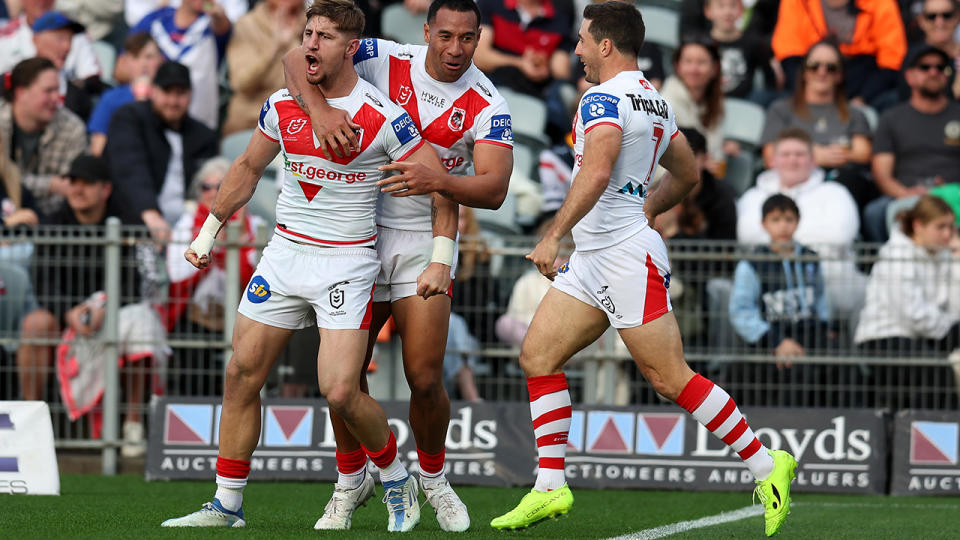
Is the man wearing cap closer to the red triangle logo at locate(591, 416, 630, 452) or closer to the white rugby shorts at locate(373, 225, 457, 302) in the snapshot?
the red triangle logo at locate(591, 416, 630, 452)

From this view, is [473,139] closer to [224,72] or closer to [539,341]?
[539,341]

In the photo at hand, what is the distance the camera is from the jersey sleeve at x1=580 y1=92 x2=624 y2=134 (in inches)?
263

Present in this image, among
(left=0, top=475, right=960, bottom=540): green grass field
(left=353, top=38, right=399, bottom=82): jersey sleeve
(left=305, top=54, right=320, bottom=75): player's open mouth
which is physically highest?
(left=353, top=38, right=399, bottom=82): jersey sleeve

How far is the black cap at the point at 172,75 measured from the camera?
39.9 ft

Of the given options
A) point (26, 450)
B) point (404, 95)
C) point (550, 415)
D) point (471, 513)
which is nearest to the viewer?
point (550, 415)

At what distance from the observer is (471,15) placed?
6855 mm

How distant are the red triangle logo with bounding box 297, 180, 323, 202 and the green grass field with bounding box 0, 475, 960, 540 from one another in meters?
1.58

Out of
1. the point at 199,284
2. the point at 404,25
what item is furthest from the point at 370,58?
the point at 404,25

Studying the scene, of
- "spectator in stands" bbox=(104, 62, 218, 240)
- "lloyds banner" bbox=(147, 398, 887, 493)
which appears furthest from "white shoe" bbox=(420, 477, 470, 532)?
"spectator in stands" bbox=(104, 62, 218, 240)

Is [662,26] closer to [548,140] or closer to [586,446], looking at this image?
[548,140]

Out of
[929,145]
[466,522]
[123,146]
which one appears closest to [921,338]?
[929,145]

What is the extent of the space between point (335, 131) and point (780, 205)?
220 inches

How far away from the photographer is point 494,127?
6.90 metres

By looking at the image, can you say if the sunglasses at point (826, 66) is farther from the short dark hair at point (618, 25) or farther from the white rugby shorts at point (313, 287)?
the white rugby shorts at point (313, 287)
